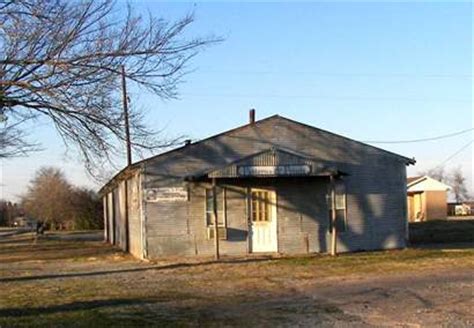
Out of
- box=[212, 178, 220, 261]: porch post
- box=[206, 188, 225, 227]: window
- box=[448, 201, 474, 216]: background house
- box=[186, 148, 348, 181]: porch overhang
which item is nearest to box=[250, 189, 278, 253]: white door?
box=[206, 188, 225, 227]: window

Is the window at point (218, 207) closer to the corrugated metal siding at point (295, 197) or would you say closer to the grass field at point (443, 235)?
the corrugated metal siding at point (295, 197)

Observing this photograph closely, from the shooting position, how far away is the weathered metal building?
26.0m

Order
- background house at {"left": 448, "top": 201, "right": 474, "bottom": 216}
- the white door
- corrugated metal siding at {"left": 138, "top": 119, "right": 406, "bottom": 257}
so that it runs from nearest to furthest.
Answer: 1. corrugated metal siding at {"left": 138, "top": 119, "right": 406, "bottom": 257}
2. the white door
3. background house at {"left": 448, "top": 201, "right": 474, "bottom": 216}

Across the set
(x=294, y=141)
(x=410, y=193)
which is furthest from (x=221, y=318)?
(x=410, y=193)

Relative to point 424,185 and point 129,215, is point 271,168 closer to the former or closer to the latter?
point 129,215

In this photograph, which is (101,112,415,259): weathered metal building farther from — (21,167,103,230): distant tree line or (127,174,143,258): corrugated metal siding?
(21,167,103,230): distant tree line

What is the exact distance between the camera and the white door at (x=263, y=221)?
26469mm

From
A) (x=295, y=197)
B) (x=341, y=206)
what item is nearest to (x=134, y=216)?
(x=295, y=197)

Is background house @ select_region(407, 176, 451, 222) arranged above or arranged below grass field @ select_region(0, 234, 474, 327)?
above

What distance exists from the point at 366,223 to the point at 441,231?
1390 cm

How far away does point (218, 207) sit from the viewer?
26.3 m

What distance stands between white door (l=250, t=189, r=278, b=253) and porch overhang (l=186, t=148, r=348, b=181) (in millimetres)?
1312

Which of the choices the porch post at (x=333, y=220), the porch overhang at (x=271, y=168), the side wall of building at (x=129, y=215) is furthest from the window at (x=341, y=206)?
the side wall of building at (x=129, y=215)

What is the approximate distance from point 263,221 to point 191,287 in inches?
361
